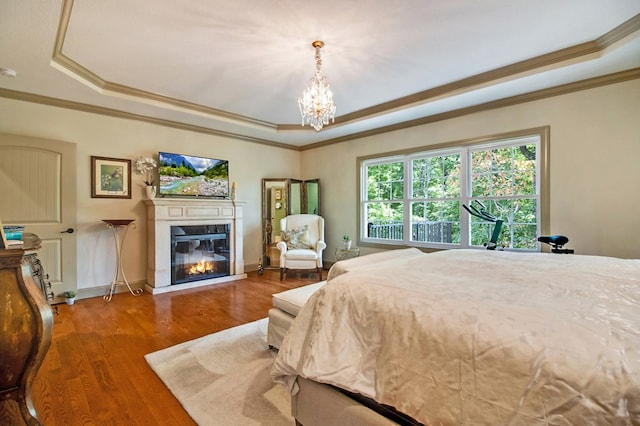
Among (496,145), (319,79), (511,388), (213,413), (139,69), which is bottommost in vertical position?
(213,413)

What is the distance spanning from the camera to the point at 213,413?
1.76m

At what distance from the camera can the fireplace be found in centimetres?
459

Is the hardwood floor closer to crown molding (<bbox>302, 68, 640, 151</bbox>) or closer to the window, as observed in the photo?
the window

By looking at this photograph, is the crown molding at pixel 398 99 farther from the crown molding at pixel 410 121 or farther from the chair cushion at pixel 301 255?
the chair cushion at pixel 301 255

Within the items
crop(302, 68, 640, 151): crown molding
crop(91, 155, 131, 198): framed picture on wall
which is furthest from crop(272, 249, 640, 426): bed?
crop(91, 155, 131, 198): framed picture on wall

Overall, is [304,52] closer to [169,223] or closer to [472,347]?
[472,347]

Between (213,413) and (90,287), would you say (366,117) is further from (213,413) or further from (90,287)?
(90,287)

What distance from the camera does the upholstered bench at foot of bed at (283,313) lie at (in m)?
2.29

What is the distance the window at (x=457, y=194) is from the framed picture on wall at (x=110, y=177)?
3.92 meters

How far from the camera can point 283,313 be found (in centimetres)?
237

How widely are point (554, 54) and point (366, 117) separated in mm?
2411

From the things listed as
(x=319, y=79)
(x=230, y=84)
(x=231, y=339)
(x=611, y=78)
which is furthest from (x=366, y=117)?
(x=231, y=339)

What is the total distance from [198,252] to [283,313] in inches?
120

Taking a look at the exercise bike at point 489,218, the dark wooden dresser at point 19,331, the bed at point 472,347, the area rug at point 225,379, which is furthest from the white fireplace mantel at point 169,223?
the exercise bike at point 489,218
